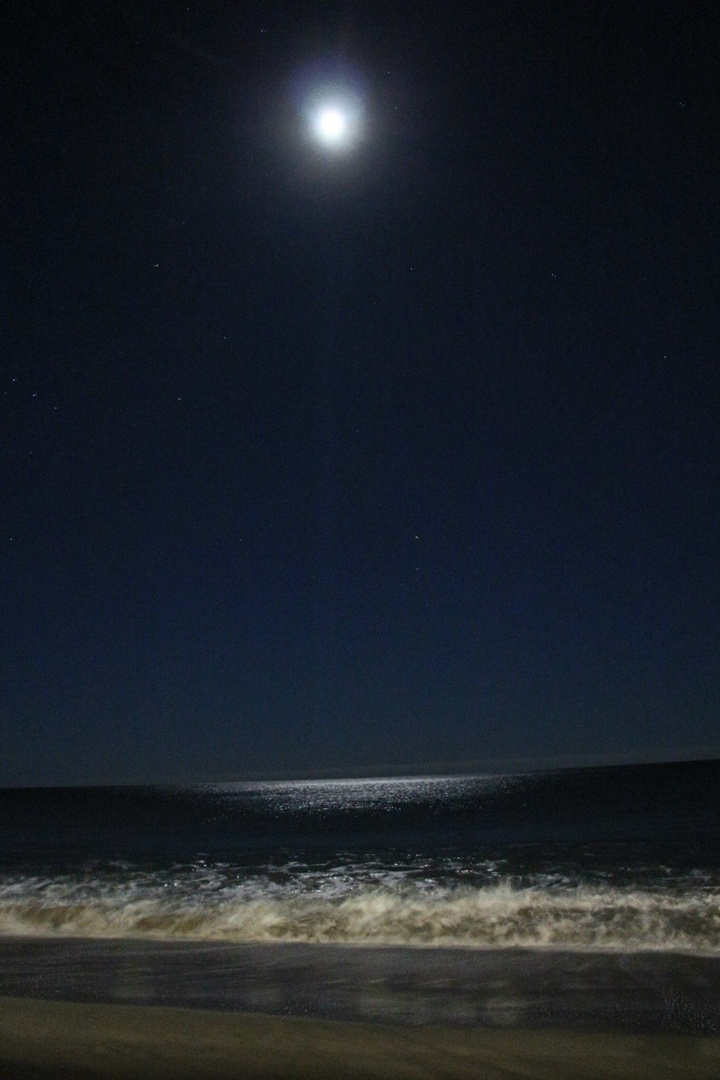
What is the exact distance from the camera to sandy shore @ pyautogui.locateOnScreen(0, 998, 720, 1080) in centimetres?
414

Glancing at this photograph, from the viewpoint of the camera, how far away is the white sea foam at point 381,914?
8.97 metres

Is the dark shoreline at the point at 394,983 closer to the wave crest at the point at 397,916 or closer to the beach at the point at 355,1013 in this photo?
the beach at the point at 355,1013

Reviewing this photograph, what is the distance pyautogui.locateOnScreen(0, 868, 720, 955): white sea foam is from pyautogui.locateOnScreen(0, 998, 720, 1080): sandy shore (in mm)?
3931

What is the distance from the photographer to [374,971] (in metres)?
7.13

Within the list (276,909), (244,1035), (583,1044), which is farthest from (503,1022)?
(276,909)

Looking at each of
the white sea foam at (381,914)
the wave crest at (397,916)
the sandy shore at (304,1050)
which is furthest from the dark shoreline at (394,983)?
the white sea foam at (381,914)

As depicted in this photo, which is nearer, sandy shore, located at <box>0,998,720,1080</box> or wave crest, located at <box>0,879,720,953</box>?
sandy shore, located at <box>0,998,720,1080</box>

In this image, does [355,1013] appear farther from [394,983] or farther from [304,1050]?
[304,1050]

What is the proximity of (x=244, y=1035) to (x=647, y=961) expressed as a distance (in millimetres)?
4736

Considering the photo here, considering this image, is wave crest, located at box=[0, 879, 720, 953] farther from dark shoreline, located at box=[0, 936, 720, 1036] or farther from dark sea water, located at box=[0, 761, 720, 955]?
dark shoreline, located at box=[0, 936, 720, 1036]

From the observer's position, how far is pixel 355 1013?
5660 millimetres

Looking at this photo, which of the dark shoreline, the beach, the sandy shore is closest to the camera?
the sandy shore

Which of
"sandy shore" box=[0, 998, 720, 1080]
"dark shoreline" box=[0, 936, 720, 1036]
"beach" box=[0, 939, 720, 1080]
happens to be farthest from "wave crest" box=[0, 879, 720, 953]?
"sandy shore" box=[0, 998, 720, 1080]

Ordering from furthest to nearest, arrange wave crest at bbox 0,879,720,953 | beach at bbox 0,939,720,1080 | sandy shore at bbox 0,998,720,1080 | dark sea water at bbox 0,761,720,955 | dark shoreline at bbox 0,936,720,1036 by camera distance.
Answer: dark sea water at bbox 0,761,720,955, wave crest at bbox 0,879,720,953, dark shoreline at bbox 0,936,720,1036, beach at bbox 0,939,720,1080, sandy shore at bbox 0,998,720,1080
